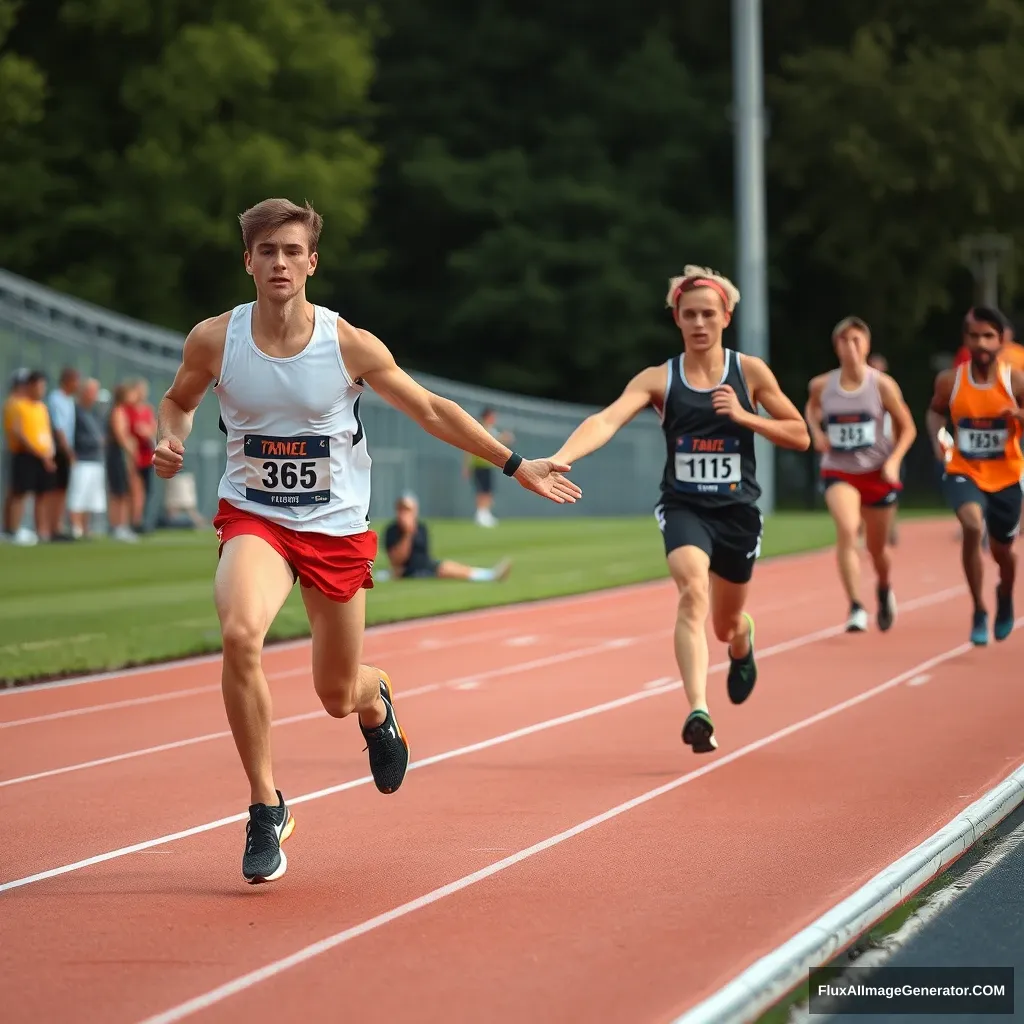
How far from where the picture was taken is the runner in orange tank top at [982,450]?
13500 mm

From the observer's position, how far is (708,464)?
953 centimetres

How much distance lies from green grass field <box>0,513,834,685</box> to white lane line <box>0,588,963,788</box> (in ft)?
7.87

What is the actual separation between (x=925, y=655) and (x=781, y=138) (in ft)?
113

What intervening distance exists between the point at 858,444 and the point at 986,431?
54.6 inches

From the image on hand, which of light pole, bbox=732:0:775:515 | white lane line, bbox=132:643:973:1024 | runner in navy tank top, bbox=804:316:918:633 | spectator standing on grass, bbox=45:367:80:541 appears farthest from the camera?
light pole, bbox=732:0:775:515

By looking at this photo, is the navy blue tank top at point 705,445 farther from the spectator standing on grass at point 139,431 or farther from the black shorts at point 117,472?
the black shorts at point 117,472

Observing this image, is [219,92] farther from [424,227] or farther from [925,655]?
[925,655]

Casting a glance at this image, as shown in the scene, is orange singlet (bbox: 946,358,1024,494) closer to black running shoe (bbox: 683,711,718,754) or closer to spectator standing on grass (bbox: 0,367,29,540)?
black running shoe (bbox: 683,711,718,754)

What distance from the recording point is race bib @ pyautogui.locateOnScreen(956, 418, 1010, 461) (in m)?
13.6

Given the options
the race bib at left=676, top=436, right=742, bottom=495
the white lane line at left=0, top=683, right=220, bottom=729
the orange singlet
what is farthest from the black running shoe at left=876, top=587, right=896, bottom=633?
the race bib at left=676, top=436, right=742, bottom=495

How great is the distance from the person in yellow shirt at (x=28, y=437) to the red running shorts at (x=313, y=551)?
15.7 metres

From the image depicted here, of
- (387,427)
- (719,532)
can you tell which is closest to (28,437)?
(719,532)

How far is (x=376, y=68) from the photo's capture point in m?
49.7

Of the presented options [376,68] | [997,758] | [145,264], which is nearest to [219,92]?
[145,264]
